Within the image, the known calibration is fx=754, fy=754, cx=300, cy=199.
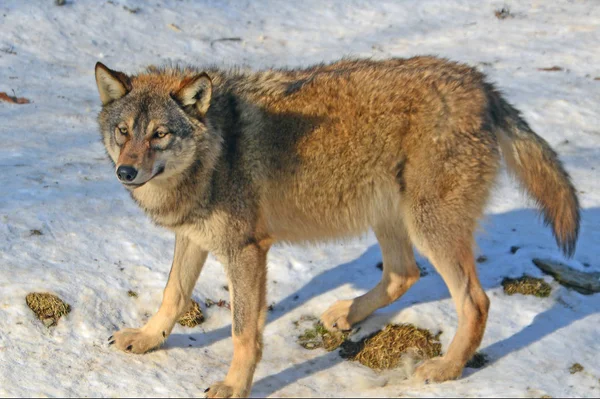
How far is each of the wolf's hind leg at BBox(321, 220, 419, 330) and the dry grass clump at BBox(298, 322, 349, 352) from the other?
0.06 meters

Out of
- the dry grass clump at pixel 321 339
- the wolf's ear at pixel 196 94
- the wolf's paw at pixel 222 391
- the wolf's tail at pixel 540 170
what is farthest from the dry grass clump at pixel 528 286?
the wolf's ear at pixel 196 94

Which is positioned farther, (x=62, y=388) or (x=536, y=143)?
(x=536, y=143)

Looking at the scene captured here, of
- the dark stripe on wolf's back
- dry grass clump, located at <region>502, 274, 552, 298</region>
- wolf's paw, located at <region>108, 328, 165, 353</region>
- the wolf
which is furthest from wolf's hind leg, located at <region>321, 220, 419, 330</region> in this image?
wolf's paw, located at <region>108, 328, 165, 353</region>

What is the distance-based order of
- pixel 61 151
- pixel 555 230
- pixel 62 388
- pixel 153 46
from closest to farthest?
pixel 62 388, pixel 555 230, pixel 61 151, pixel 153 46

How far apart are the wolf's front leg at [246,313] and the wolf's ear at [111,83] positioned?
136 cm

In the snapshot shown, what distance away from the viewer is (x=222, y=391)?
190 inches

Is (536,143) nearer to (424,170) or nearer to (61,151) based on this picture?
(424,170)

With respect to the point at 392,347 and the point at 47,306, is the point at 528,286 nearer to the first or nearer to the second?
the point at 392,347

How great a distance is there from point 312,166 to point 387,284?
3.94 ft

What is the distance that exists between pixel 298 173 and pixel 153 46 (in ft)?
18.1

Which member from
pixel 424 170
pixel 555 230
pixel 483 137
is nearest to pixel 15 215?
pixel 424 170

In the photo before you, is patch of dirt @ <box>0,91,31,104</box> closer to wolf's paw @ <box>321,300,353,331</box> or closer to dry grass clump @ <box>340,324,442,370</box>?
wolf's paw @ <box>321,300,353,331</box>

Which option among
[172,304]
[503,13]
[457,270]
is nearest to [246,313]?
[172,304]

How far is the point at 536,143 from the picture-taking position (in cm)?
539
